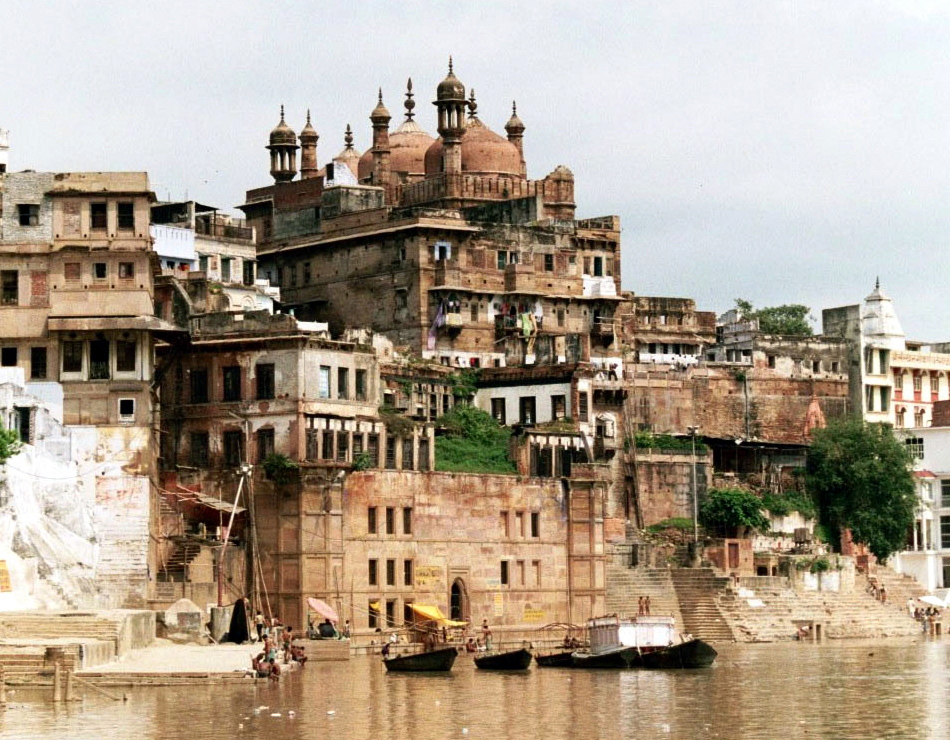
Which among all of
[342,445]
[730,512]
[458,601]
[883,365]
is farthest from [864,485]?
[342,445]

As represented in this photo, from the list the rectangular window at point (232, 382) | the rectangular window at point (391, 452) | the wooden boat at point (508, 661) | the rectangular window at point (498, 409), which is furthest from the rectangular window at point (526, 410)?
the wooden boat at point (508, 661)

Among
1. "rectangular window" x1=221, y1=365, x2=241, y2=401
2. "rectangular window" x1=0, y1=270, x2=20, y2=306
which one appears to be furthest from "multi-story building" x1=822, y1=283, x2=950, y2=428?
"rectangular window" x1=0, y1=270, x2=20, y2=306

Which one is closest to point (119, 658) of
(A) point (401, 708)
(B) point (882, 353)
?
(A) point (401, 708)

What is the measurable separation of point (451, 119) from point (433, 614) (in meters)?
28.9

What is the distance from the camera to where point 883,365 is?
113 meters

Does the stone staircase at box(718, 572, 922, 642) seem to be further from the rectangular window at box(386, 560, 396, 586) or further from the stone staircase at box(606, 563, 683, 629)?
the rectangular window at box(386, 560, 396, 586)

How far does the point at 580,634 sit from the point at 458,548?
498 centimetres

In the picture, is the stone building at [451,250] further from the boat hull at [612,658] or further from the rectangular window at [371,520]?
the boat hull at [612,658]

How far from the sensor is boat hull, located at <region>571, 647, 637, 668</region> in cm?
7231

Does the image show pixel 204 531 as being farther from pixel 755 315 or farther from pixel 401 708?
pixel 755 315

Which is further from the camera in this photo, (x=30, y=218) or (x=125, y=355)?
(x=30, y=218)

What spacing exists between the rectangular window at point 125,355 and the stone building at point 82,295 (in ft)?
0.10

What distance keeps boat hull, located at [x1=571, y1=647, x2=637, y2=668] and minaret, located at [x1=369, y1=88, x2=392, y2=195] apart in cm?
3799

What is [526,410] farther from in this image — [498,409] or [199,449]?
[199,449]
